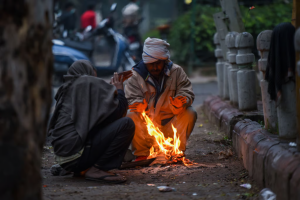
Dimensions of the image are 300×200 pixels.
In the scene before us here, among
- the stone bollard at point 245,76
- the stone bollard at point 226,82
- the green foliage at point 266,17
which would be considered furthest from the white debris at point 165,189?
the green foliage at point 266,17

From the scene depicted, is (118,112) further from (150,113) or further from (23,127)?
(23,127)

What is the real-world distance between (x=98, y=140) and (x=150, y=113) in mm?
1132

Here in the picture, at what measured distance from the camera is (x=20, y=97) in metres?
2.42

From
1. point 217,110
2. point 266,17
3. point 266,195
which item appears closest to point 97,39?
point 266,17

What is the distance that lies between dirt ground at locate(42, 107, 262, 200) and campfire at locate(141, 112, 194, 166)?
0.66 feet

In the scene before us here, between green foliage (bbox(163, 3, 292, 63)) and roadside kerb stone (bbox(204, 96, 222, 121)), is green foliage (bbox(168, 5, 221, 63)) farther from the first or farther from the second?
roadside kerb stone (bbox(204, 96, 222, 121))

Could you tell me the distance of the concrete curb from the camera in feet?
9.70

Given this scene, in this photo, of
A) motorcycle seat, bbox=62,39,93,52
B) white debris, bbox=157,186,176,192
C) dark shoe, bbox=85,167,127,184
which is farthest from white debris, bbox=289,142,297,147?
motorcycle seat, bbox=62,39,93,52

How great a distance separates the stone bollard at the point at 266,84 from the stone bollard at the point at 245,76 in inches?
51.5

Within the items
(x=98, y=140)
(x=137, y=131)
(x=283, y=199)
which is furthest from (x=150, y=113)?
(x=283, y=199)

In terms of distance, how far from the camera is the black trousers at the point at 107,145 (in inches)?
167

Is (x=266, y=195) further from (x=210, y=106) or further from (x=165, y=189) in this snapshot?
(x=210, y=106)

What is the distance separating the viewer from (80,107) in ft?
13.5

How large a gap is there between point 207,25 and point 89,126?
31.0 ft
